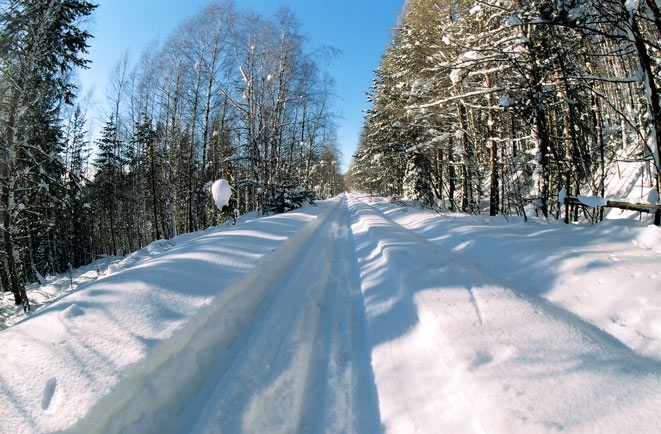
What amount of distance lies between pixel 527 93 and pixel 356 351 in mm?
7163

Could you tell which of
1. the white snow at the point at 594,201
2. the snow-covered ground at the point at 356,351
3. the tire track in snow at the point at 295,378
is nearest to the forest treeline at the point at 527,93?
the white snow at the point at 594,201

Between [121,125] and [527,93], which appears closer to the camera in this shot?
[527,93]

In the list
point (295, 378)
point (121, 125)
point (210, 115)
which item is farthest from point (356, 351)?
point (121, 125)

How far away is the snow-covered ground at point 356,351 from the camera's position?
172 cm

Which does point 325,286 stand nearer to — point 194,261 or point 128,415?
point 194,261

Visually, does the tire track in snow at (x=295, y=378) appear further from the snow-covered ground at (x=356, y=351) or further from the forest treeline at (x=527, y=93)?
the forest treeline at (x=527, y=93)

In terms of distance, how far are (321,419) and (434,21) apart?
15.5 m

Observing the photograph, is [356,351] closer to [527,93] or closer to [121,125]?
[527,93]

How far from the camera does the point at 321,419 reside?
194 cm

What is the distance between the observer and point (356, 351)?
2.72 metres

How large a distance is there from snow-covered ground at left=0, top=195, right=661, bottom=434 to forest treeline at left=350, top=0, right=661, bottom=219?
2.36 meters

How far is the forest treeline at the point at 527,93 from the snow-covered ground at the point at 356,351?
2361 millimetres

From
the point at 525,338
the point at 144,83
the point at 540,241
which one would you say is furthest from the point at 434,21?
the point at 144,83

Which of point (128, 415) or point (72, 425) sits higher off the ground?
point (72, 425)
